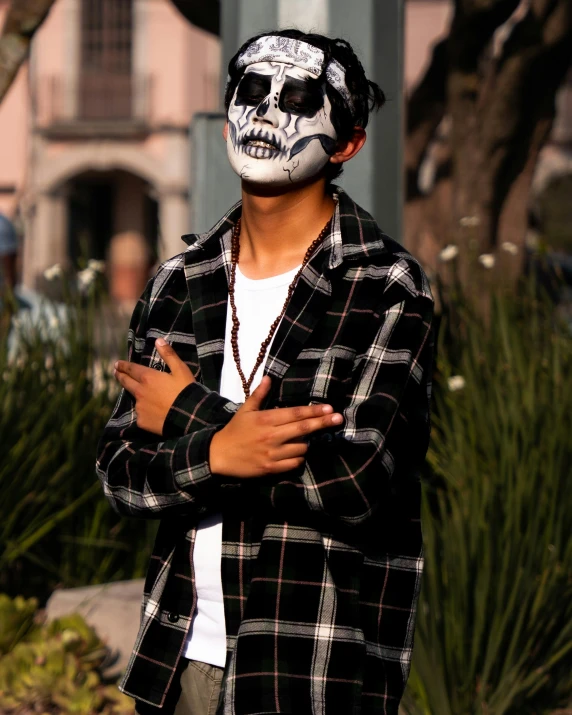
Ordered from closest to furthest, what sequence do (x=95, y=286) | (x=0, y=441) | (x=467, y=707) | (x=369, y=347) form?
(x=369, y=347) < (x=467, y=707) < (x=0, y=441) < (x=95, y=286)

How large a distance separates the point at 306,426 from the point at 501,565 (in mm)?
1545

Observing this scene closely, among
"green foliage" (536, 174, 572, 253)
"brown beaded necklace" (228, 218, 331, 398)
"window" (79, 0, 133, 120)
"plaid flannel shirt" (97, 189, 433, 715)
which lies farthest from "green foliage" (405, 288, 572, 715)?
"window" (79, 0, 133, 120)

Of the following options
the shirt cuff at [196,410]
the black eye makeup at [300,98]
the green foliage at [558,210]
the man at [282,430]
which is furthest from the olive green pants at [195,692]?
the green foliage at [558,210]

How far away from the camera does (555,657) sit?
3027 mm

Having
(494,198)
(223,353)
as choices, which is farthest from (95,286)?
(494,198)

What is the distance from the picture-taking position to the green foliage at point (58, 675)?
307cm

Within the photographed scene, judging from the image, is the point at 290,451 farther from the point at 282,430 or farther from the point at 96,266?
the point at 96,266

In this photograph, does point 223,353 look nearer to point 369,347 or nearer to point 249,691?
point 369,347

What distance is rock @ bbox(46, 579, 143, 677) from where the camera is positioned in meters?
3.37

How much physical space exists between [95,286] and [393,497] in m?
2.65

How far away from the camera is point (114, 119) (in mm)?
29594

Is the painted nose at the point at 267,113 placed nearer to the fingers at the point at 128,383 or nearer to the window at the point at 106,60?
the fingers at the point at 128,383

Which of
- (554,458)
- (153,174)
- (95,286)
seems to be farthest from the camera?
(153,174)

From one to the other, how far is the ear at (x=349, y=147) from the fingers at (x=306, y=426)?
1.64 ft
